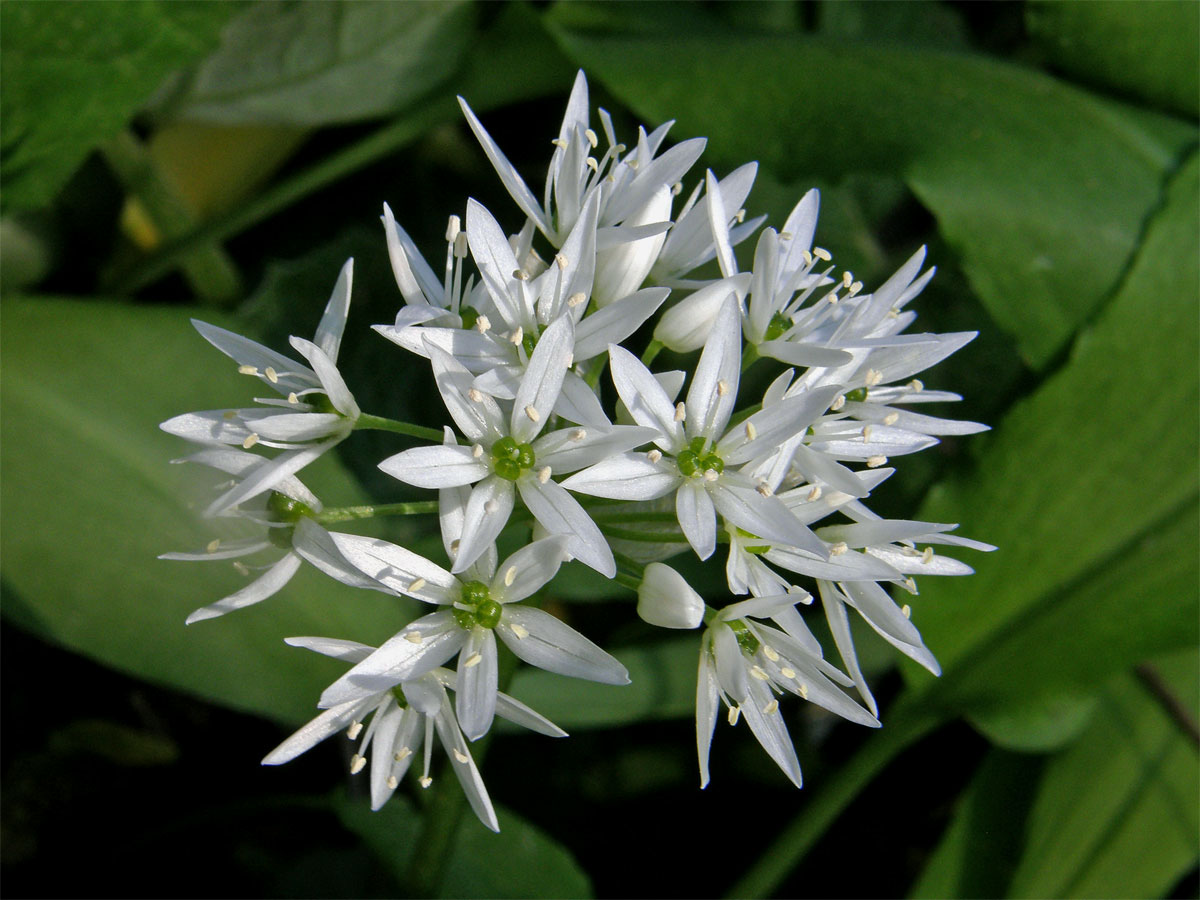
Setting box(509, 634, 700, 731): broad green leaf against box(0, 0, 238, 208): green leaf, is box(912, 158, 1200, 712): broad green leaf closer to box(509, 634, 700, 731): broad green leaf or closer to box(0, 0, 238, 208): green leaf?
box(509, 634, 700, 731): broad green leaf

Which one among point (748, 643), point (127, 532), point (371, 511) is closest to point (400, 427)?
point (371, 511)

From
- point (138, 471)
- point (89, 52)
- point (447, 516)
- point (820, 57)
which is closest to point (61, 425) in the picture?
point (138, 471)

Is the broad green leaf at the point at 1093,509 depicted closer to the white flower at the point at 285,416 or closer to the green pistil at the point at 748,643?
the green pistil at the point at 748,643

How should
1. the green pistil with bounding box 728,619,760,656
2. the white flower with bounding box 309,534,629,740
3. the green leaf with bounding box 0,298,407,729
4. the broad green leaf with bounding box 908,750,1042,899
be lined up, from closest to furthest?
the white flower with bounding box 309,534,629,740
the green pistil with bounding box 728,619,760,656
the green leaf with bounding box 0,298,407,729
the broad green leaf with bounding box 908,750,1042,899

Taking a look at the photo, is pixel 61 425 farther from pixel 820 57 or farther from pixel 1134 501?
pixel 1134 501

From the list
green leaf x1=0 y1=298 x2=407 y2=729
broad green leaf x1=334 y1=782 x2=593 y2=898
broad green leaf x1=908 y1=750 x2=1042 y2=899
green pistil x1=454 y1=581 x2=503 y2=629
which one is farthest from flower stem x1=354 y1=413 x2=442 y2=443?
broad green leaf x1=908 y1=750 x2=1042 y2=899

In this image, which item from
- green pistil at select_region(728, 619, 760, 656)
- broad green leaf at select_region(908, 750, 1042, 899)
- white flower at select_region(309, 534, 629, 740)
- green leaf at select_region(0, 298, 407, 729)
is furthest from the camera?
broad green leaf at select_region(908, 750, 1042, 899)

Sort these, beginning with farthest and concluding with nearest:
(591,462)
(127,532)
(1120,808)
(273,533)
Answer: (1120,808) < (127,532) < (273,533) < (591,462)

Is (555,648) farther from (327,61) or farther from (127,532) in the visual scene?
(327,61)
